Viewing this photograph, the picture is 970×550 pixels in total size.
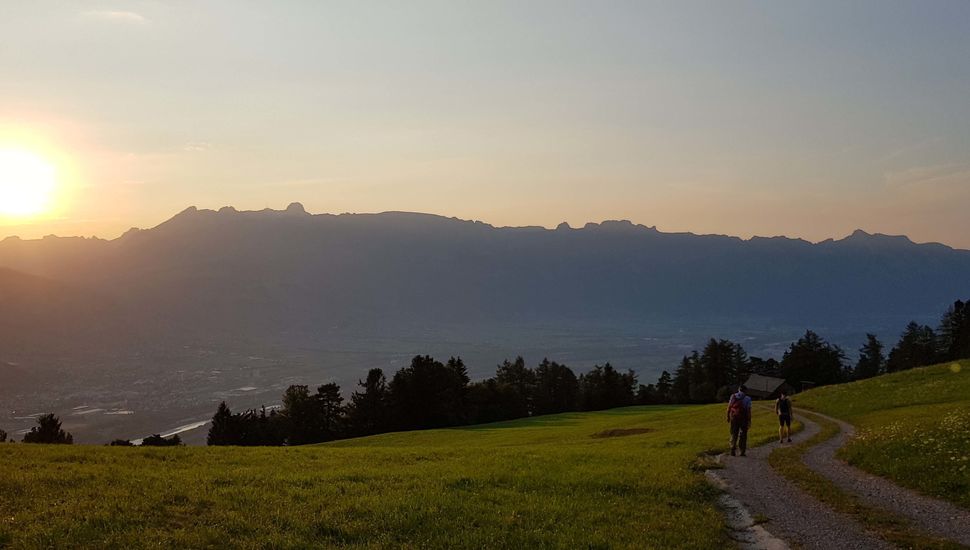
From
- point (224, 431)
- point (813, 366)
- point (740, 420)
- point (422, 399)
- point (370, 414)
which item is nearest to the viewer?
point (740, 420)

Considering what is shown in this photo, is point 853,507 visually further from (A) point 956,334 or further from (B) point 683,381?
(A) point 956,334

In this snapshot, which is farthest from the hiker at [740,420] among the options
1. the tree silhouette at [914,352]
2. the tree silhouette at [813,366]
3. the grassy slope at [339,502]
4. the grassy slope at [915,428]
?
the tree silhouette at [914,352]

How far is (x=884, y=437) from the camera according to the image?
91.7 feet

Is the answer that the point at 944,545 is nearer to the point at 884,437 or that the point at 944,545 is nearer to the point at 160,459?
the point at 884,437

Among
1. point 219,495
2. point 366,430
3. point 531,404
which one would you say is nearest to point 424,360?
point 366,430

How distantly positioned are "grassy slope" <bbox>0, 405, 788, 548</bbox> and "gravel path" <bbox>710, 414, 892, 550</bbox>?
1454mm

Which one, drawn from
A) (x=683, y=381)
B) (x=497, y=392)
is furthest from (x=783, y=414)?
(x=683, y=381)

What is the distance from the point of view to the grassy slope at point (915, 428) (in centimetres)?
2000

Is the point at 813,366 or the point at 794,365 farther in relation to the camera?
the point at 794,365

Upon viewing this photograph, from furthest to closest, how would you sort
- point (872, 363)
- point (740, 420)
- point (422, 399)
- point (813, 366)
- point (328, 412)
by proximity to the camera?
point (872, 363) < point (813, 366) < point (422, 399) < point (328, 412) < point (740, 420)

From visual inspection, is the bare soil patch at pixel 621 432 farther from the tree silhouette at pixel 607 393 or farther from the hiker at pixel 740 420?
the tree silhouette at pixel 607 393

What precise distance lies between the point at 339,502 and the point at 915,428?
27.7 metres

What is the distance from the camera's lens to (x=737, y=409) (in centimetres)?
2934

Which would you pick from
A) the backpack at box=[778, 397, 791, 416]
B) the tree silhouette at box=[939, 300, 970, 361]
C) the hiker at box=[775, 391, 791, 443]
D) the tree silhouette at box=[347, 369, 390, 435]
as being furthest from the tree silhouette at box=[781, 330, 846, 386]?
the backpack at box=[778, 397, 791, 416]
